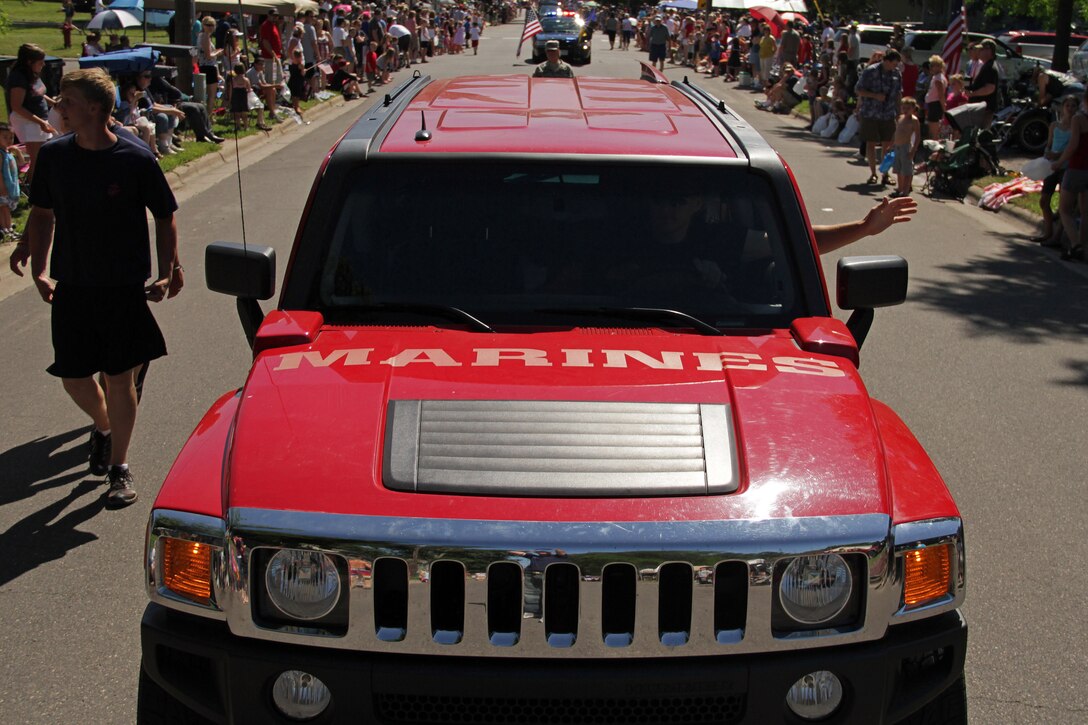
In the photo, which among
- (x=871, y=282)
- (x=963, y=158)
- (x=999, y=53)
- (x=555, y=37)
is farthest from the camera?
(x=555, y=37)

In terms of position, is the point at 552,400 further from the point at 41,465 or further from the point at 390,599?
the point at 41,465

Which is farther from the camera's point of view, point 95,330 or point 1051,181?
point 1051,181

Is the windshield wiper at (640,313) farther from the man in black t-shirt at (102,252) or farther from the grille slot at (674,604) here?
the man in black t-shirt at (102,252)

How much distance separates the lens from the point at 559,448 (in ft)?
10.3

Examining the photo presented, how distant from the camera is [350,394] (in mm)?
3402

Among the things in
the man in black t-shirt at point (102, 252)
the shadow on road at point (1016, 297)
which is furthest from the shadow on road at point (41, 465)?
the shadow on road at point (1016, 297)

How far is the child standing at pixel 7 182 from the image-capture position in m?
11.5

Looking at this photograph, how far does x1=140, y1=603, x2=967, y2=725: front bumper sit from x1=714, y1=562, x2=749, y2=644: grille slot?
0.08 m

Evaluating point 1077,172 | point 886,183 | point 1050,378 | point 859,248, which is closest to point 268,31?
point 886,183

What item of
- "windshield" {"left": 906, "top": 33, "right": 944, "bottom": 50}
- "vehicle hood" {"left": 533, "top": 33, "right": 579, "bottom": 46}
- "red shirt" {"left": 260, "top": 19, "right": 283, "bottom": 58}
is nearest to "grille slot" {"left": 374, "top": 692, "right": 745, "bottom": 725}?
"red shirt" {"left": 260, "top": 19, "right": 283, "bottom": 58}

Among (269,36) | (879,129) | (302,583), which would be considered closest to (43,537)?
(302,583)

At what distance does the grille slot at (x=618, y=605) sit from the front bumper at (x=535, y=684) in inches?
2.7

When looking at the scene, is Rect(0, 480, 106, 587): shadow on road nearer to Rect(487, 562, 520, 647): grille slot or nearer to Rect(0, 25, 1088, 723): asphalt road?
Rect(0, 25, 1088, 723): asphalt road

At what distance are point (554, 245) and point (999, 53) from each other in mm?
26407
